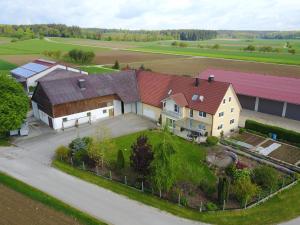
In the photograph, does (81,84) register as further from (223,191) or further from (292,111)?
(292,111)

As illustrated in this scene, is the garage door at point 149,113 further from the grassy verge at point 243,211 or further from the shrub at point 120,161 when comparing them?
the grassy verge at point 243,211

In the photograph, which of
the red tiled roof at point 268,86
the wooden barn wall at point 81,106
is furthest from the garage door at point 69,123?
the red tiled roof at point 268,86

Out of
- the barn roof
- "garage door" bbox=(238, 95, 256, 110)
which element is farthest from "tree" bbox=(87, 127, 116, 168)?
"garage door" bbox=(238, 95, 256, 110)

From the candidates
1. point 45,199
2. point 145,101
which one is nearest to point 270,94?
point 145,101

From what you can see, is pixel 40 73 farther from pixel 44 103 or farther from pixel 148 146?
pixel 148 146

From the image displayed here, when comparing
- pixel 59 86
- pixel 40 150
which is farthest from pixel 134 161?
pixel 59 86

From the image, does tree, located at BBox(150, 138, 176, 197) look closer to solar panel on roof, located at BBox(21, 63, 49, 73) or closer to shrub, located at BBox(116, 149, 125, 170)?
shrub, located at BBox(116, 149, 125, 170)
